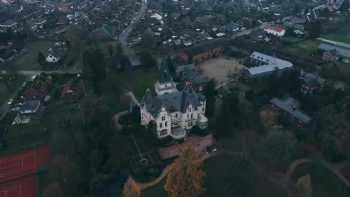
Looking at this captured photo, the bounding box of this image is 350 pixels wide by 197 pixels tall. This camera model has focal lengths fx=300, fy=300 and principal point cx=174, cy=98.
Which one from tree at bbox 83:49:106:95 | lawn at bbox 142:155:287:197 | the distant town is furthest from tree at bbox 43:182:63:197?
tree at bbox 83:49:106:95

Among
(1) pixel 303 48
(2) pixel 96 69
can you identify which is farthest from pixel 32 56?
(1) pixel 303 48

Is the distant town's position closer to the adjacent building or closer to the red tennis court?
the red tennis court

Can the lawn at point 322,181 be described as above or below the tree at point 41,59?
below

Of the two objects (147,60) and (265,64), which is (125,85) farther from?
(265,64)

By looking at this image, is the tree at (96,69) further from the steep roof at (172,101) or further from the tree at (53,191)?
the tree at (53,191)

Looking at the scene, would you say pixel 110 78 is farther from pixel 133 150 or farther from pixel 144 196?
pixel 144 196

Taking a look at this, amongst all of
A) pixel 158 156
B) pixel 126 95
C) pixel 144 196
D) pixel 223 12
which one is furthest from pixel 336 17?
pixel 144 196

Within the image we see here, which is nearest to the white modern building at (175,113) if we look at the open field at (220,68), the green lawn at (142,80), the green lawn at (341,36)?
the green lawn at (142,80)
